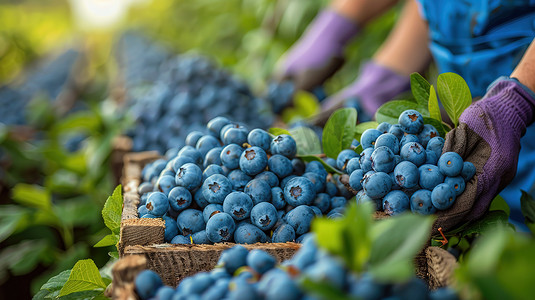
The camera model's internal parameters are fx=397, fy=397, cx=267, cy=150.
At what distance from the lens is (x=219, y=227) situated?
2.54 ft

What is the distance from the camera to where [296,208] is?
82 centimetres

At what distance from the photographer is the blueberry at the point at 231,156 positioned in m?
0.88

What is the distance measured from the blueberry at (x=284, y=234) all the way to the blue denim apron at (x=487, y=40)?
635 mm

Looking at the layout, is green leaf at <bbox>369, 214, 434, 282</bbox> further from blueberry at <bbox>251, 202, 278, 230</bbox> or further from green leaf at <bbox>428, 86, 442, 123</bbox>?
green leaf at <bbox>428, 86, 442, 123</bbox>

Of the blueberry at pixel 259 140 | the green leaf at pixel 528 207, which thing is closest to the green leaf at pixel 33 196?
the blueberry at pixel 259 140

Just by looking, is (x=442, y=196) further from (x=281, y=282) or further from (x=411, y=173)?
(x=281, y=282)

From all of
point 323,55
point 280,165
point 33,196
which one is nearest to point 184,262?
point 280,165

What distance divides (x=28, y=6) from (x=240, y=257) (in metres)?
16.0

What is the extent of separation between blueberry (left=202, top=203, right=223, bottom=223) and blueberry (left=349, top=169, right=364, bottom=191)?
11.1 inches

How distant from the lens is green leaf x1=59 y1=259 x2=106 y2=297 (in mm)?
810

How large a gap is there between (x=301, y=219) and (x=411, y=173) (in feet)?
0.75

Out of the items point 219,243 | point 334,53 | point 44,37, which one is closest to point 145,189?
point 219,243

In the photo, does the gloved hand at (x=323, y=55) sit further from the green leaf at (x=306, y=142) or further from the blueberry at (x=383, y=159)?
the blueberry at (x=383, y=159)

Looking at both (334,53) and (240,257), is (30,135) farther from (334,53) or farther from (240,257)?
(240,257)
